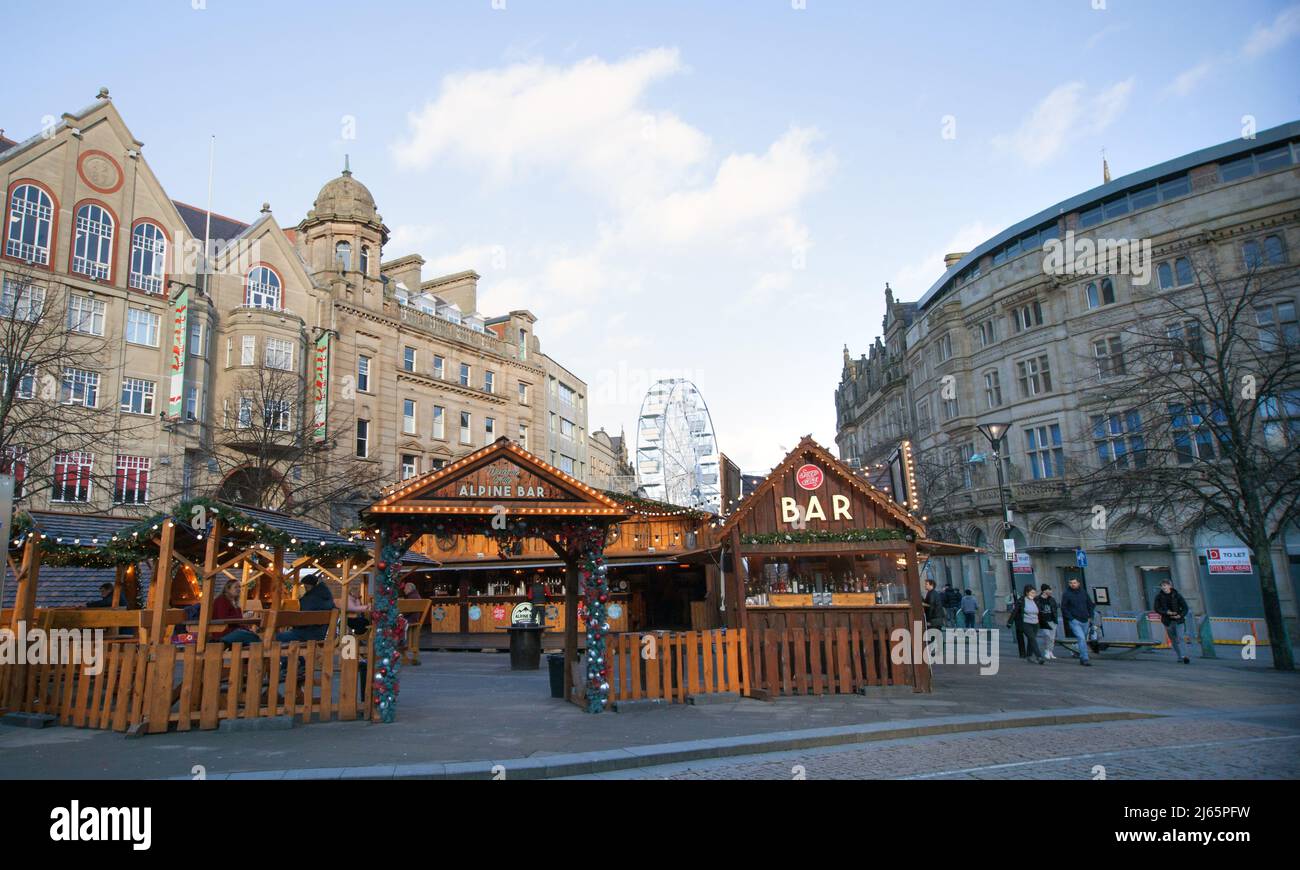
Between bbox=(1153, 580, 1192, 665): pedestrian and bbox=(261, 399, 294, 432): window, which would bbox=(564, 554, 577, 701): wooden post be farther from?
bbox=(261, 399, 294, 432): window

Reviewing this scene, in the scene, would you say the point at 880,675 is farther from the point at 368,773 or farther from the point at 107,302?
the point at 107,302

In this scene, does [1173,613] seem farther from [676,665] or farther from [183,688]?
[183,688]

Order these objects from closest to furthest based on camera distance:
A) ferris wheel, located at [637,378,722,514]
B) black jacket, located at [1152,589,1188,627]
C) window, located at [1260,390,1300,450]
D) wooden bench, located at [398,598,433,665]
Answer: black jacket, located at [1152,589,1188,627]
window, located at [1260,390,1300,450]
wooden bench, located at [398,598,433,665]
ferris wheel, located at [637,378,722,514]

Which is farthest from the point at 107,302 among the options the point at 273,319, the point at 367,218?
the point at 367,218

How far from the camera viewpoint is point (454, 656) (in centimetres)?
2581

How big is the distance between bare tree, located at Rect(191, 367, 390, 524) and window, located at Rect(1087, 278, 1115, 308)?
34450 millimetres

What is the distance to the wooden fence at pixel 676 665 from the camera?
13.2 metres

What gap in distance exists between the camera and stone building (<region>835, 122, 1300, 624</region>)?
32469 mm

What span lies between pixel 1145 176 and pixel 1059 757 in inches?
1426

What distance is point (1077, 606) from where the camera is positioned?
19625 mm

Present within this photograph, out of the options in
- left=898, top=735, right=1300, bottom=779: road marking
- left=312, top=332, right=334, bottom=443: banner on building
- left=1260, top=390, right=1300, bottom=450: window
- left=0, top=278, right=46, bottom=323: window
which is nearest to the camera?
Answer: left=898, top=735, right=1300, bottom=779: road marking

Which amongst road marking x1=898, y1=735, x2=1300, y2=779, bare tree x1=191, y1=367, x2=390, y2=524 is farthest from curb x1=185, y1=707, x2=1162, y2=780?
bare tree x1=191, y1=367, x2=390, y2=524
